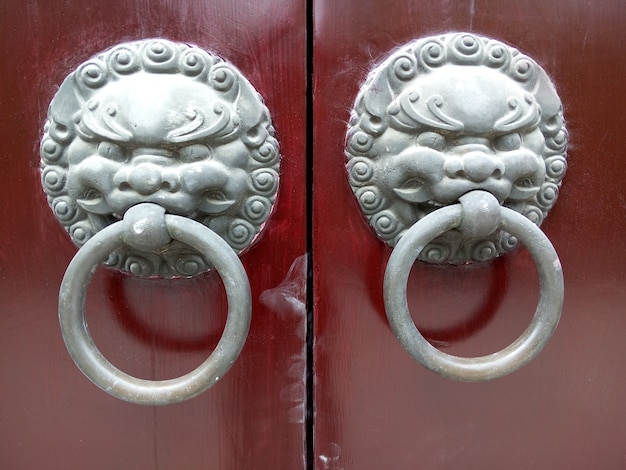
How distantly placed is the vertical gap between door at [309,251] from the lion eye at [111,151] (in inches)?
5.2

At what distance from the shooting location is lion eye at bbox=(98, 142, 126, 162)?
0.36m

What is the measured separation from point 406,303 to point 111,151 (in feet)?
0.72

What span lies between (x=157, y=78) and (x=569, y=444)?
17.6 inches

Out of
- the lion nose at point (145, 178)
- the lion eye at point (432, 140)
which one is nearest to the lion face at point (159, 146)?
the lion nose at point (145, 178)

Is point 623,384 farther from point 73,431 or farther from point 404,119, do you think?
point 73,431

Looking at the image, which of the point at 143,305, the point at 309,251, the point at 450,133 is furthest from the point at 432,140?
the point at 143,305

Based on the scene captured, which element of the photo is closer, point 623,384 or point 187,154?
point 187,154

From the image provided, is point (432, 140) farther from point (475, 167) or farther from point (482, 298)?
point (482, 298)

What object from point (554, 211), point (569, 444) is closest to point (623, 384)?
point (569, 444)

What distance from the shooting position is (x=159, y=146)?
36 centimetres

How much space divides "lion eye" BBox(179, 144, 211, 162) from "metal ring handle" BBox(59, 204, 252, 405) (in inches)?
1.6

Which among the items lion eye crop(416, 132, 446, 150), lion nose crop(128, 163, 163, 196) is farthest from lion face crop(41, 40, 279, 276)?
lion eye crop(416, 132, 446, 150)

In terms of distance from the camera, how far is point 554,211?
0.43m

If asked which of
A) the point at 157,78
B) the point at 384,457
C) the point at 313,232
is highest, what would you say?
the point at 157,78
